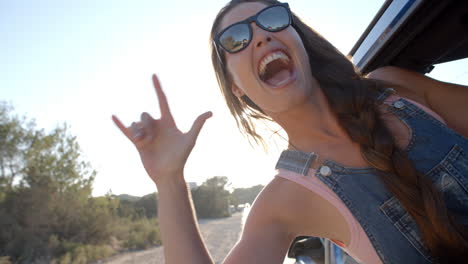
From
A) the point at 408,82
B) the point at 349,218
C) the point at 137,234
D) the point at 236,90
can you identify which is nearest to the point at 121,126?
the point at 236,90

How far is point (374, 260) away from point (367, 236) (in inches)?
3.8

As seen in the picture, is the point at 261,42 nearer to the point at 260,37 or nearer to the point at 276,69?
the point at 260,37

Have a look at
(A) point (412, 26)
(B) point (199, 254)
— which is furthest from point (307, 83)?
(B) point (199, 254)

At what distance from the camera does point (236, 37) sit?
164cm

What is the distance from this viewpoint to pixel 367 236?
1.18 metres

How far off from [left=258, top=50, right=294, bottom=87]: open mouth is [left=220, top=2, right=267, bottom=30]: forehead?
285 mm

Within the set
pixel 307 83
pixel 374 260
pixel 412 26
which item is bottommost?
pixel 374 260

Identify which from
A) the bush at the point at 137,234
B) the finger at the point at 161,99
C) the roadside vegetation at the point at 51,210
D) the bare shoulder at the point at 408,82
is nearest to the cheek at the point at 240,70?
the finger at the point at 161,99

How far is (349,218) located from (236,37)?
1043mm

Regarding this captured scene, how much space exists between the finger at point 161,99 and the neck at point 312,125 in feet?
1.91

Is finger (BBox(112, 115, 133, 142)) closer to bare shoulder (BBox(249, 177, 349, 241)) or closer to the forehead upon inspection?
bare shoulder (BBox(249, 177, 349, 241))

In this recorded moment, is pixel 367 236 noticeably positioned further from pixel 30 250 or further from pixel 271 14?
pixel 30 250

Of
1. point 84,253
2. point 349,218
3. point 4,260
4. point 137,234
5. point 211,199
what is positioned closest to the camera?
point 349,218

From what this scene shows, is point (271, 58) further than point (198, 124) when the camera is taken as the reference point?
Yes
